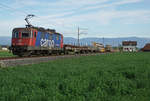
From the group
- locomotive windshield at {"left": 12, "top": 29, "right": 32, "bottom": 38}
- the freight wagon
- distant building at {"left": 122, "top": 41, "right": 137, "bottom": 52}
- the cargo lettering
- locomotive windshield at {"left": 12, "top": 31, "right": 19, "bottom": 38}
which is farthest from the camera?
distant building at {"left": 122, "top": 41, "right": 137, "bottom": 52}

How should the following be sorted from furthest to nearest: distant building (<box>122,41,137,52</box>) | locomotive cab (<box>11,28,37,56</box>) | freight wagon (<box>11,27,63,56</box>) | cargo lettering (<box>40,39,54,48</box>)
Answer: distant building (<box>122,41,137,52</box>)
cargo lettering (<box>40,39,54,48</box>)
freight wagon (<box>11,27,63,56</box>)
locomotive cab (<box>11,28,37,56</box>)

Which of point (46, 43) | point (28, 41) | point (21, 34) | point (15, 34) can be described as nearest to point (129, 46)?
point (46, 43)

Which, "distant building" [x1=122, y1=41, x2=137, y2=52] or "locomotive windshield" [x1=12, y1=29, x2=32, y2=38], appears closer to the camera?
"locomotive windshield" [x1=12, y1=29, x2=32, y2=38]

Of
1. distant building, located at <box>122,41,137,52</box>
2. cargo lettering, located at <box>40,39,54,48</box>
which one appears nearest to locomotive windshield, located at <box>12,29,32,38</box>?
cargo lettering, located at <box>40,39,54,48</box>

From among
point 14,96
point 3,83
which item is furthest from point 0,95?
point 3,83

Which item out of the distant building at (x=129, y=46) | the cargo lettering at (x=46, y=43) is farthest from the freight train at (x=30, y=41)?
the distant building at (x=129, y=46)

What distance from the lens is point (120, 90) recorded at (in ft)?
32.1

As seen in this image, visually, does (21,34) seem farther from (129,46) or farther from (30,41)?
(129,46)

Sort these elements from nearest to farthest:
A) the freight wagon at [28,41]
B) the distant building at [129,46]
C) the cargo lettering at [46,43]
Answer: the freight wagon at [28,41], the cargo lettering at [46,43], the distant building at [129,46]

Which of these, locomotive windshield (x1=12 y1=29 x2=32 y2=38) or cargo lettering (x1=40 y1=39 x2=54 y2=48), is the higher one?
locomotive windshield (x1=12 y1=29 x2=32 y2=38)

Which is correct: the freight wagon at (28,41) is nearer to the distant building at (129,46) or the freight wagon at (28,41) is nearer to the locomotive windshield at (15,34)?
the locomotive windshield at (15,34)

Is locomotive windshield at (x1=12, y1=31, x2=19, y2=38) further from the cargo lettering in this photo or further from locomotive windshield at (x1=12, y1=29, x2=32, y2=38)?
the cargo lettering

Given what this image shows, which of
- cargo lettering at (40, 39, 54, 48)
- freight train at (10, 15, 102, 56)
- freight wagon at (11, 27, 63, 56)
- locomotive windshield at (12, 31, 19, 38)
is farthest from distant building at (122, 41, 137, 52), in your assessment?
locomotive windshield at (12, 31, 19, 38)

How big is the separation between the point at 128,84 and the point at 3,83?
589cm
